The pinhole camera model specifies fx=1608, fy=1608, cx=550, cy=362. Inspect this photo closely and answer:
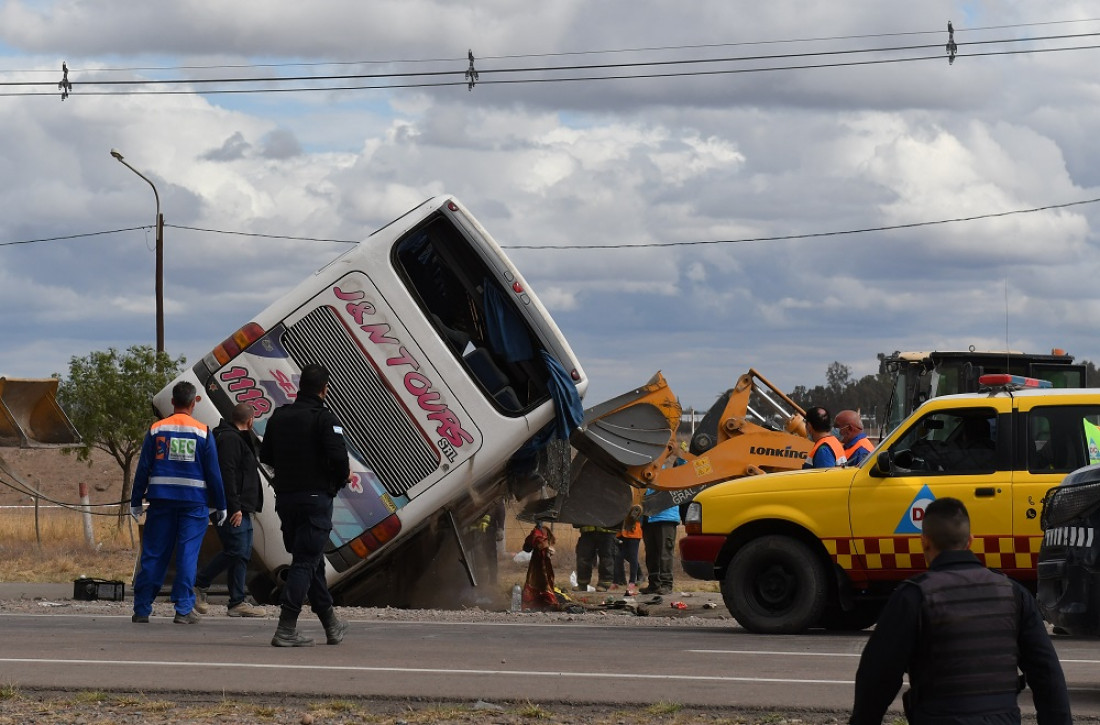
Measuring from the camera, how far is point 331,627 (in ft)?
33.4

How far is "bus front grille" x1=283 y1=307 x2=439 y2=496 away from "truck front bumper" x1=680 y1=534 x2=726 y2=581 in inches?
86.3

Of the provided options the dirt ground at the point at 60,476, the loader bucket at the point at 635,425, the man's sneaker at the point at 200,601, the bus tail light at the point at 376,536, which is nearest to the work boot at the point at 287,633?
the bus tail light at the point at 376,536

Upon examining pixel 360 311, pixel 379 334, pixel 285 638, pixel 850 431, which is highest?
pixel 360 311

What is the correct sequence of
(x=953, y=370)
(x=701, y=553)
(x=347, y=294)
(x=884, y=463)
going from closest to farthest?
(x=884, y=463) → (x=701, y=553) → (x=347, y=294) → (x=953, y=370)

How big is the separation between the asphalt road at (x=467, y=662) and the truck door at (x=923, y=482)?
706 millimetres

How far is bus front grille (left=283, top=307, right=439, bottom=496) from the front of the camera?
12883mm

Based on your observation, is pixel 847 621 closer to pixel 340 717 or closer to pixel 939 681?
pixel 340 717

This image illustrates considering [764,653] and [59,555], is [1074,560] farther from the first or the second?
[59,555]

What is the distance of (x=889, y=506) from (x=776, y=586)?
107cm

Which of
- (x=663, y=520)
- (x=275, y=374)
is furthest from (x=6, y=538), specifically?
(x=275, y=374)

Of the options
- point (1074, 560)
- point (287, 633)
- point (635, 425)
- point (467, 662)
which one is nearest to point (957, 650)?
point (1074, 560)

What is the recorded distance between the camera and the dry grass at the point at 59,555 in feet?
63.6

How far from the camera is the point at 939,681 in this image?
14.2ft

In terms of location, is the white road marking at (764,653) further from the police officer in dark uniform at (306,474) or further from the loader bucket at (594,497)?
the loader bucket at (594,497)
